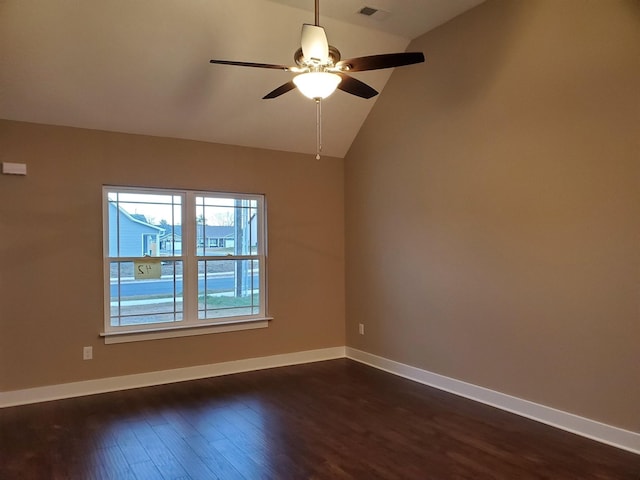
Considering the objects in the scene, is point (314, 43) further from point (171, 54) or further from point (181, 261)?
point (181, 261)

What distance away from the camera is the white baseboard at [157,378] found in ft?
12.6

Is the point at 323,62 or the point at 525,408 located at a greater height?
the point at 323,62

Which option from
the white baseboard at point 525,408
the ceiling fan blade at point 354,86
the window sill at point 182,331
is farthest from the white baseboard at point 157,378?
the ceiling fan blade at point 354,86

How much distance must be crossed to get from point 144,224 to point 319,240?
1982 millimetres

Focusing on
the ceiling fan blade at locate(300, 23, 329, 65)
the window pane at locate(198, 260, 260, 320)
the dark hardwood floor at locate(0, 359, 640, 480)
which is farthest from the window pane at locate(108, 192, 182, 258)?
the ceiling fan blade at locate(300, 23, 329, 65)

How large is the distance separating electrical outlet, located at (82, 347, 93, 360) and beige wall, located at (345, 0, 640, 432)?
2.89 m

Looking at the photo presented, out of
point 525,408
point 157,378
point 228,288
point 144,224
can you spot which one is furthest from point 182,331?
point 525,408

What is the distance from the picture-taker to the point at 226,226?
4910 mm

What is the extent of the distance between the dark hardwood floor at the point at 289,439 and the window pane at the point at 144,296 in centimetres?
69

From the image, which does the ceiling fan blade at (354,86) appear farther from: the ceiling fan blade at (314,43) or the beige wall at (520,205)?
the beige wall at (520,205)

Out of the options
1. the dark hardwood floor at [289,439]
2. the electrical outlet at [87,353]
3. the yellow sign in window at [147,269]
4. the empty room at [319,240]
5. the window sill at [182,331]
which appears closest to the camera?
the dark hardwood floor at [289,439]

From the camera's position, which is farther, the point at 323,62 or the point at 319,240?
the point at 319,240

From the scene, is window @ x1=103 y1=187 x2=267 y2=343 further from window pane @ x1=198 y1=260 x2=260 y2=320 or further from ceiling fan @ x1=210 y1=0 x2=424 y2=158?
ceiling fan @ x1=210 y1=0 x2=424 y2=158

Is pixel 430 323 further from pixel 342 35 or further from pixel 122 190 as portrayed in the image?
pixel 122 190
